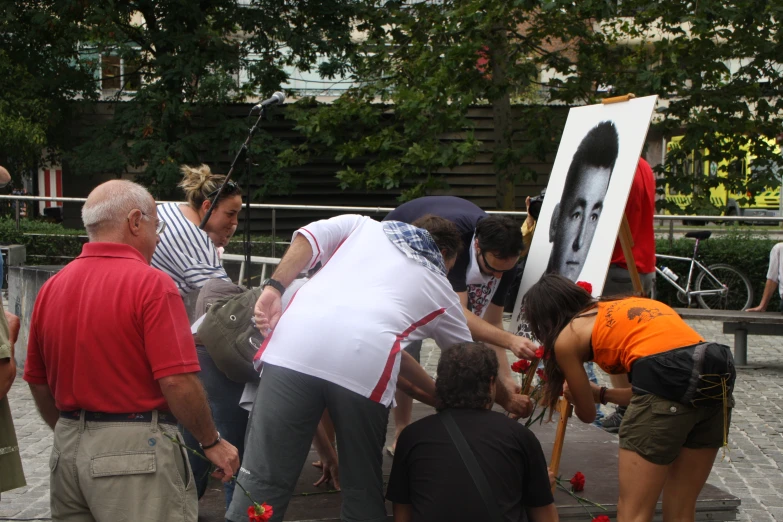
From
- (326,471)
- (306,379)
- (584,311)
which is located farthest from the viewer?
(326,471)

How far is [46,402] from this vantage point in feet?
9.29

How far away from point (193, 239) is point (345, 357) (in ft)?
4.42

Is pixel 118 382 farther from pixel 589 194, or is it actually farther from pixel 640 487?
pixel 589 194

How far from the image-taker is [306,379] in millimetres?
2973

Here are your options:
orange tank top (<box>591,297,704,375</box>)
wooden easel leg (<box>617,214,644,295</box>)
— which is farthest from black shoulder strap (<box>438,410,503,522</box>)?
wooden easel leg (<box>617,214,644,295</box>)

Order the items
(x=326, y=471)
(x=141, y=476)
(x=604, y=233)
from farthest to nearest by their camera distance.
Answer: (x=604, y=233) < (x=326, y=471) < (x=141, y=476)

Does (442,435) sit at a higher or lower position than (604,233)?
lower

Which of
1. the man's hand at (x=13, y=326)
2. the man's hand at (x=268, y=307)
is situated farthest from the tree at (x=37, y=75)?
the man's hand at (x=268, y=307)

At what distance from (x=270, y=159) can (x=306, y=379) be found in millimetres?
13022

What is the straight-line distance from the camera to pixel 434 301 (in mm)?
3125

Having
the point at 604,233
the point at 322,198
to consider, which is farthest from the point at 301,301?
the point at 322,198

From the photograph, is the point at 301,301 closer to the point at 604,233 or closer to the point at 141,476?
the point at 141,476

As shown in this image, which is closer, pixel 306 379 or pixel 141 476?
pixel 141 476

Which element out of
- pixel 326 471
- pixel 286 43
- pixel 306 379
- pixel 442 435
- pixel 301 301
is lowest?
pixel 326 471
